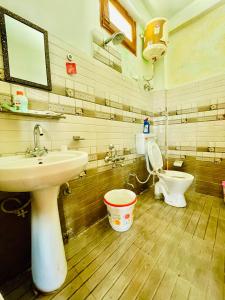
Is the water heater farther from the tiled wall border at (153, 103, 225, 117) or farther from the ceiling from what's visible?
the ceiling

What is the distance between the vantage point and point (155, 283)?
891mm

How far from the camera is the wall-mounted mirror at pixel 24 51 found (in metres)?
0.87

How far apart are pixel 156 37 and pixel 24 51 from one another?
1.69 m

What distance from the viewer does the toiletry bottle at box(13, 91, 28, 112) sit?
0.86m

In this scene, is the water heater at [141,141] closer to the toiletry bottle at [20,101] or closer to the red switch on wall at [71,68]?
the red switch on wall at [71,68]

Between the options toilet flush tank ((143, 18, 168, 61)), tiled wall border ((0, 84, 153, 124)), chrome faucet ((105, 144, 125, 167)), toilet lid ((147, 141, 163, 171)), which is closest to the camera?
tiled wall border ((0, 84, 153, 124))

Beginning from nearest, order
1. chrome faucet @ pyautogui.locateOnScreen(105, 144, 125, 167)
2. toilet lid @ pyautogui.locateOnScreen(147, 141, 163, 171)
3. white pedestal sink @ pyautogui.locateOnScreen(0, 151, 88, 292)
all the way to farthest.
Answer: white pedestal sink @ pyautogui.locateOnScreen(0, 151, 88, 292), chrome faucet @ pyautogui.locateOnScreen(105, 144, 125, 167), toilet lid @ pyautogui.locateOnScreen(147, 141, 163, 171)

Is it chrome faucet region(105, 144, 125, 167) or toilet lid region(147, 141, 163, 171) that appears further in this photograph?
toilet lid region(147, 141, 163, 171)

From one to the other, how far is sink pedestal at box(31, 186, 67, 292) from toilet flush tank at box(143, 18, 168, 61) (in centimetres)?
213

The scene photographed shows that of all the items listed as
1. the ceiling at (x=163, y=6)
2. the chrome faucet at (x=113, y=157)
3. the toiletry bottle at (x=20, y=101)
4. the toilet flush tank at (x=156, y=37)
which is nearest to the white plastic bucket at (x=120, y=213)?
the chrome faucet at (x=113, y=157)

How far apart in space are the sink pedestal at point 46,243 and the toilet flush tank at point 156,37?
213 centimetres

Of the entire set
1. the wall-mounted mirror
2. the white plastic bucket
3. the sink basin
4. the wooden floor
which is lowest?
the wooden floor

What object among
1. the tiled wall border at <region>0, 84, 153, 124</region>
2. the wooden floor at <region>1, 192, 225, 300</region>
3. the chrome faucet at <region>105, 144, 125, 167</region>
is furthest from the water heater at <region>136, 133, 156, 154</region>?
the wooden floor at <region>1, 192, 225, 300</region>

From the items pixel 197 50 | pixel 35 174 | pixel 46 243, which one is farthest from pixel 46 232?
pixel 197 50
